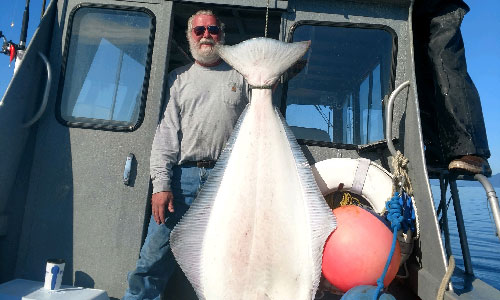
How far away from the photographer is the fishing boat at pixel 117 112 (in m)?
3.12

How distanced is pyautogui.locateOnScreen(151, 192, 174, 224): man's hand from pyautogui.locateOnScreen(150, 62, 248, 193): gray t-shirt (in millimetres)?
165

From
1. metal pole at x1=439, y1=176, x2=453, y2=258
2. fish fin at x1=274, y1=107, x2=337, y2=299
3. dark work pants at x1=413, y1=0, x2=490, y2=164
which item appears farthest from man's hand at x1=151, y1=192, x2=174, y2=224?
dark work pants at x1=413, y1=0, x2=490, y2=164

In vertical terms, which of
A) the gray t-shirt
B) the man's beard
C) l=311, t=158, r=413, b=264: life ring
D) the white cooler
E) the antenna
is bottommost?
the white cooler

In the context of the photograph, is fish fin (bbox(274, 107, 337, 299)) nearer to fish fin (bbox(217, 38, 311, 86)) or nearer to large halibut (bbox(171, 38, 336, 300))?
large halibut (bbox(171, 38, 336, 300))

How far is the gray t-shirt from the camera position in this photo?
2957 mm

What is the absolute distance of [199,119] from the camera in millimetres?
2975

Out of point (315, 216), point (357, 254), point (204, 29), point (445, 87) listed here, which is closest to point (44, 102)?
point (204, 29)

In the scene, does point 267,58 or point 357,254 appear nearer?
point 357,254

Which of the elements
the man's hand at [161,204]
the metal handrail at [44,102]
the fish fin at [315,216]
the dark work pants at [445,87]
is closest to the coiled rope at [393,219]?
the fish fin at [315,216]

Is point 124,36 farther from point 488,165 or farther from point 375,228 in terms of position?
point 488,165

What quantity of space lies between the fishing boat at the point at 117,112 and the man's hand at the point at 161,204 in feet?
1.18

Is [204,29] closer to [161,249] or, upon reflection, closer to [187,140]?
[187,140]

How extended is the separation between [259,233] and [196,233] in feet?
1.28

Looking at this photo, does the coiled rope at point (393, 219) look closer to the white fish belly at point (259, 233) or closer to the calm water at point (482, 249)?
the white fish belly at point (259, 233)
